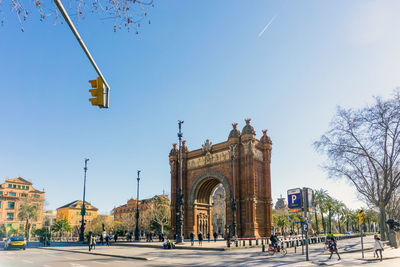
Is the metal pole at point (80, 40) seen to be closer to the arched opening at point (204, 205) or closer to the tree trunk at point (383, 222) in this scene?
the tree trunk at point (383, 222)

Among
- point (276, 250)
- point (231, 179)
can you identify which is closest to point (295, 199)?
point (276, 250)

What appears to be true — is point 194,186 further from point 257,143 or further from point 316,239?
point 316,239

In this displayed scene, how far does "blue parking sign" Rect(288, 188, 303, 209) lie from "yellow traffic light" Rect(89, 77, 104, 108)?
15989mm

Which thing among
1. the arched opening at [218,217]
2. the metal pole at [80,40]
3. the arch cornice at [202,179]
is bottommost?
the arched opening at [218,217]

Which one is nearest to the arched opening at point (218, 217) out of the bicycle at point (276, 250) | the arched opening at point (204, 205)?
the arched opening at point (204, 205)

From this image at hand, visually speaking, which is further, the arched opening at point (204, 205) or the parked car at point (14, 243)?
the arched opening at point (204, 205)

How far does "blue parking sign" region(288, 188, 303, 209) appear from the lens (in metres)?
20.1

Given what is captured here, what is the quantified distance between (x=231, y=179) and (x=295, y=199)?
75.6ft

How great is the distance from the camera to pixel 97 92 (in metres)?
8.41

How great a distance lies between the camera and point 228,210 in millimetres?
43219

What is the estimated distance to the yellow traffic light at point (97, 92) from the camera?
8391 mm

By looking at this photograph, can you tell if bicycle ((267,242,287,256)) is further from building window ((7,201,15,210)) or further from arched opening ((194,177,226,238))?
building window ((7,201,15,210))

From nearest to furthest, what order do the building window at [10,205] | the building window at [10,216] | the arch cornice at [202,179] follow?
the arch cornice at [202,179], the building window at [10,216], the building window at [10,205]

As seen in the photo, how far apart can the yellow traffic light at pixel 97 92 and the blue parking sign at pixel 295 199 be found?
16.0 meters
